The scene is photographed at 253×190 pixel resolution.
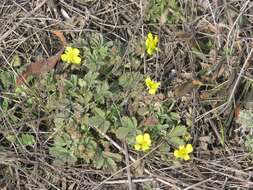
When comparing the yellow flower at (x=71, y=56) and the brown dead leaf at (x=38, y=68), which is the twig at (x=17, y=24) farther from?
the yellow flower at (x=71, y=56)

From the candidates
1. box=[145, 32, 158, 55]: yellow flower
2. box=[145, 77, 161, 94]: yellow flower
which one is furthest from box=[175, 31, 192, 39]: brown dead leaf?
box=[145, 77, 161, 94]: yellow flower

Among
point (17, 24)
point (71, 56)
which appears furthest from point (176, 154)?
point (17, 24)

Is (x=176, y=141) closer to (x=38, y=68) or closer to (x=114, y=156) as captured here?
(x=114, y=156)

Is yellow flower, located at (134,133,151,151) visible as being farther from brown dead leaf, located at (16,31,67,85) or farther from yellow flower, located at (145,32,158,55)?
brown dead leaf, located at (16,31,67,85)

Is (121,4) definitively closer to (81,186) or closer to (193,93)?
(193,93)

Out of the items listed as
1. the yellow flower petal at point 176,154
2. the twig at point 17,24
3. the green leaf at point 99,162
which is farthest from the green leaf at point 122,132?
the twig at point 17,24

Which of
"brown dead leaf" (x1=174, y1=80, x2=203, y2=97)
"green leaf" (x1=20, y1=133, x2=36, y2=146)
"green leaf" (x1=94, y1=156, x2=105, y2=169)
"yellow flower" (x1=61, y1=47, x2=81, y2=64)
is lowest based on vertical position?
"green leaf" (x1=94, y1=156, x2=105, y2=169)
